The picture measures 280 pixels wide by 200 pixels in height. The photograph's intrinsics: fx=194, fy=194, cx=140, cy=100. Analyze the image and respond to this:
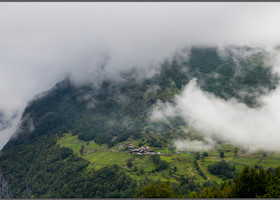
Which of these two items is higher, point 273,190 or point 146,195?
point 273,190

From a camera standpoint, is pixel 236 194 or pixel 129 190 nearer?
pixel 236 194

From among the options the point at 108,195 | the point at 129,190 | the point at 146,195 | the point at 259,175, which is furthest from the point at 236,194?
the point at 108,195

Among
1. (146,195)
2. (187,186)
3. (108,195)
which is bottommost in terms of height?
(108,195)

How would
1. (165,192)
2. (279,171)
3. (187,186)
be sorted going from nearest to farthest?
1. (165,192)
2. (279,171)
3. (187,186)

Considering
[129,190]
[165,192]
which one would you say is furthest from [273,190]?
[129,190]

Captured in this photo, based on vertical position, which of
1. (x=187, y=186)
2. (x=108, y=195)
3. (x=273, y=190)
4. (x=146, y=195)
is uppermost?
(x=273, y=190)

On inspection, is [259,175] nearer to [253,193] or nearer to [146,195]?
[253,193]

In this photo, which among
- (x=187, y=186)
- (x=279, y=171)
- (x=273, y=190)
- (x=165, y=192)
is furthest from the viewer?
(x=187, y=186)

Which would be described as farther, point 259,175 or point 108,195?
point 108,195

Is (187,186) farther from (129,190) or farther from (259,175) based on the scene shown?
(259,175)
